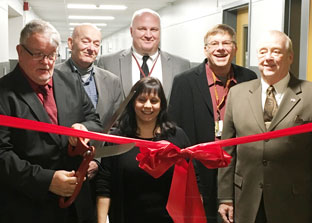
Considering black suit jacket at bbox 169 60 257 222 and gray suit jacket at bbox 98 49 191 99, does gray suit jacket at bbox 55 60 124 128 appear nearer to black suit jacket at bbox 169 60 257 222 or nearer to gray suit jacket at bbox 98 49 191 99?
gray suit jacket at bbox 98 49 191 99

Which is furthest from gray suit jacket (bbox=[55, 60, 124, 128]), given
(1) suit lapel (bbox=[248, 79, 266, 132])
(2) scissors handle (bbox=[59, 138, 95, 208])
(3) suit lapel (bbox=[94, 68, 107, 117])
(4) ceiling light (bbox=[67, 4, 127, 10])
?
(4) ceiling light (bbox=[67, 4, 127, 10])

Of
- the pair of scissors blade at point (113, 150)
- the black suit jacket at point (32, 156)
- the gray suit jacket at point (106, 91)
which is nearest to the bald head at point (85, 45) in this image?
the gray suit jacket at point (106, 91)

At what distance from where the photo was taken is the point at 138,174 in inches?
53.9

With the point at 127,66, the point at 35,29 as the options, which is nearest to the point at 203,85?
the point at 127,66

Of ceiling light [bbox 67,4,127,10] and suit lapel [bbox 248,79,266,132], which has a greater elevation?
ceiling light [bbox 67,4,127,10]

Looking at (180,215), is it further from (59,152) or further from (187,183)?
(59,152)

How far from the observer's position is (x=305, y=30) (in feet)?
8.52

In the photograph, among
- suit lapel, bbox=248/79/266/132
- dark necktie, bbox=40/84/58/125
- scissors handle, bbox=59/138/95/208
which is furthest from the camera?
suit lapel, bbox=248/79/266/132

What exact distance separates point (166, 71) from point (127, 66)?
0.65 ft

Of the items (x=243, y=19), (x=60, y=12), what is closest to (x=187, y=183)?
(x=243, y=19)

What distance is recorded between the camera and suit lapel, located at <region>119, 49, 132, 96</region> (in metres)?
1.97

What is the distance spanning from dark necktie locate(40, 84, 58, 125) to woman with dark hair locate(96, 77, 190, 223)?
0.23 meters

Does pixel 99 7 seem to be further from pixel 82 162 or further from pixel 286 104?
pixel 82 162

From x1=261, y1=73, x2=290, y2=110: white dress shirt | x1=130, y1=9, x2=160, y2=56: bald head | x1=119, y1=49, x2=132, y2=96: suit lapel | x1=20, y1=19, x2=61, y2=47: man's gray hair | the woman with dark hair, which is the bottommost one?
the woman with dark hair
